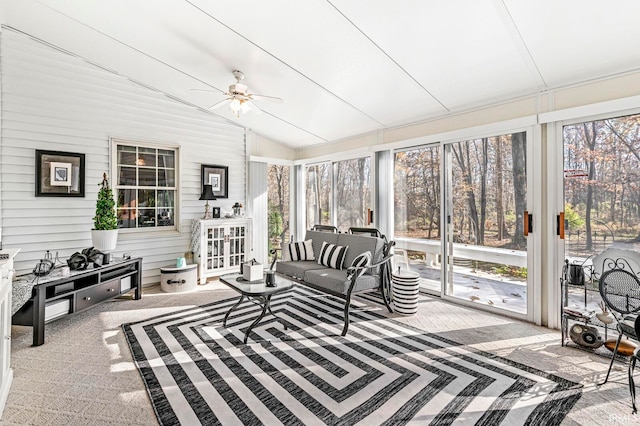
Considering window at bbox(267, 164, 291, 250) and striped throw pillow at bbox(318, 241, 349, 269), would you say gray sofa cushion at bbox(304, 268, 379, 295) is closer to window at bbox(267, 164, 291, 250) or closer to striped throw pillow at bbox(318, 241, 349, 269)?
striped throw pillow at bbox(318, 241, 349, 269)

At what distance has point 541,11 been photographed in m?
2.27

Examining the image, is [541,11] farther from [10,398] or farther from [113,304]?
[113,304]

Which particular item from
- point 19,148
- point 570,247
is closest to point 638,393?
point 570,247

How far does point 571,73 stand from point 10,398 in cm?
526

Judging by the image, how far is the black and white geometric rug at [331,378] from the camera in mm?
1928

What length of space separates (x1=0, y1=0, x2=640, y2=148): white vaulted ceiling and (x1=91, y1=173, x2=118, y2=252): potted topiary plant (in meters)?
1.86

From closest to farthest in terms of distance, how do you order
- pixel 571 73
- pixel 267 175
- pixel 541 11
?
1. pixel 541 11
2. pixel 571 73
3. pixel 267 175

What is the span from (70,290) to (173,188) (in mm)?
2299

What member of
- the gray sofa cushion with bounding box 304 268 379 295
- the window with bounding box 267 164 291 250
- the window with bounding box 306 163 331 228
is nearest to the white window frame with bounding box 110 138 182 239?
the window with bounding box 267 164 291 250

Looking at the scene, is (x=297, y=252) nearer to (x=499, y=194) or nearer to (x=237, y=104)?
(x=237, y=104)

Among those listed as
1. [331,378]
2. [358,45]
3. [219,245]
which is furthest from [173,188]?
[331,378]

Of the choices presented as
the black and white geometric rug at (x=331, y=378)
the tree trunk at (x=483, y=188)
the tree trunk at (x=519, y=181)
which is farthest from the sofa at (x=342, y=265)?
the tree trunk at (x=519, y=181)


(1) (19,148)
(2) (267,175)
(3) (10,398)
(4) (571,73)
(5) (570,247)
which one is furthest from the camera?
(2) (267,175)

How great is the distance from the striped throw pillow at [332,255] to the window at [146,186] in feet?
8.87
